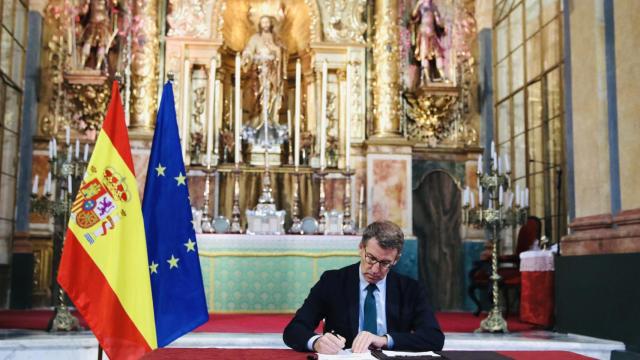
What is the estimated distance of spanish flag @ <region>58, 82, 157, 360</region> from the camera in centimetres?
327

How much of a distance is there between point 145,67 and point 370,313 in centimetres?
712

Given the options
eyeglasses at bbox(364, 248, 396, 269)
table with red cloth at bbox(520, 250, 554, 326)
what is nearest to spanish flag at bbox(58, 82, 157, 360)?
eyeglasses at bbox(364, 248, 396, 269)

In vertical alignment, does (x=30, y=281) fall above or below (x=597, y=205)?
below

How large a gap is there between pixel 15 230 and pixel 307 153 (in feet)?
12.1

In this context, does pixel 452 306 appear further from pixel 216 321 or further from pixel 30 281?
pixel 30 281

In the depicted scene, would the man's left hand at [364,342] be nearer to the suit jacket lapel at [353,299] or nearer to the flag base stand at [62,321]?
the suit jacket lapel at [353,299]

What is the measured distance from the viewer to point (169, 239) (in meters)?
3.77

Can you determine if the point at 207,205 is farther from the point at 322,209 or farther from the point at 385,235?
the point at 385,235

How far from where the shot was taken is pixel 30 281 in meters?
8.84

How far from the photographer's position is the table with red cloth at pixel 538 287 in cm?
664

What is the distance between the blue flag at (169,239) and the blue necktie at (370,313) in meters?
1.09

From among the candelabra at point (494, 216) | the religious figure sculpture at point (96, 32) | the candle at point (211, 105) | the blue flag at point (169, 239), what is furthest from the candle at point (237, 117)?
the blue flag at point (169, 239)

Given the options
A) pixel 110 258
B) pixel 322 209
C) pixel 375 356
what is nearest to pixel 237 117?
pixel 322 209

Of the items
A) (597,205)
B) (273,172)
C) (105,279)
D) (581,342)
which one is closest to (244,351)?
(105,279)
